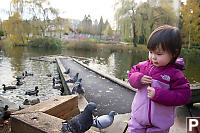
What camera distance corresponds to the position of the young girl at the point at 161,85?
124 centimetres

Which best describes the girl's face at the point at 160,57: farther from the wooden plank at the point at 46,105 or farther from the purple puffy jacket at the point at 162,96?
the wooden plank at the point at 46,105

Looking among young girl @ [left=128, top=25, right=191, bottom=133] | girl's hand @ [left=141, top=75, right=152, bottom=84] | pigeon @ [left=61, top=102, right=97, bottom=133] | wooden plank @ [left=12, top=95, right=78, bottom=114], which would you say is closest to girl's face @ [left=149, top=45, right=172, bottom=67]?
young girl @ [left=128, top=25, right=191, bottom=133]

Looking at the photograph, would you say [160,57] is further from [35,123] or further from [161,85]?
[35,123]

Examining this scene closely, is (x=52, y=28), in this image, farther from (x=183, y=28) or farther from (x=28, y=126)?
(x=28, y=126)

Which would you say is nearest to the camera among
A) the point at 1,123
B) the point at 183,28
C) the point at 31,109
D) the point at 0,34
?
the point at 31,109

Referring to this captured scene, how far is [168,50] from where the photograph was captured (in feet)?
4.16

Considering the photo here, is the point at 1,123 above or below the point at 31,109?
below

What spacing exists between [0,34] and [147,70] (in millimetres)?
45865

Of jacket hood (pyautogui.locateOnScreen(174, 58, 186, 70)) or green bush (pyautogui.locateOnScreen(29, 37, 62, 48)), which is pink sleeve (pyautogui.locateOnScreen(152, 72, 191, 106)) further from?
green bush (pyautogui.locateOnScreen(29, 37, 62, 48))

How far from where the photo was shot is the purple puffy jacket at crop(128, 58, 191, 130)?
1237 mm

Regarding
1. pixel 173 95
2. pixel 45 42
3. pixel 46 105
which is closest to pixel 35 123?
pixel 46 105

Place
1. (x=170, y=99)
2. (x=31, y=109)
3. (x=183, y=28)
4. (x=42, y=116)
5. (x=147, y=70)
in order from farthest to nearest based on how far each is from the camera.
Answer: (x=183, y=28) < (x=31, y=109) < (x=42, y=116) < (x=147, y=70) < (x=170, y=99)

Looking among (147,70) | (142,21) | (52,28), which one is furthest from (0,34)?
(147,70)

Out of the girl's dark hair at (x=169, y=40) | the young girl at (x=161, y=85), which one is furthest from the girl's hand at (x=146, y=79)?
the girl's dark hair at (x=169, y=40)
